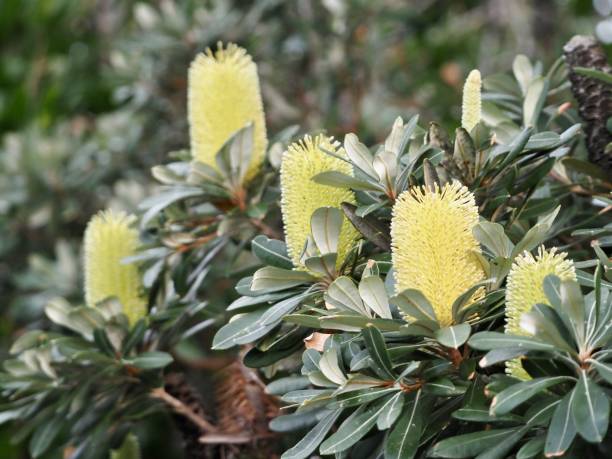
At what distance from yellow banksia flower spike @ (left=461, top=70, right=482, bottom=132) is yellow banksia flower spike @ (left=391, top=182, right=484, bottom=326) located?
21 centimetres

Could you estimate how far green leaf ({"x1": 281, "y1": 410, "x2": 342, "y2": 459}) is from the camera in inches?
36.1

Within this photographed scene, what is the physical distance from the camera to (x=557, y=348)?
0.77m

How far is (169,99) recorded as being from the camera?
245 centimetres

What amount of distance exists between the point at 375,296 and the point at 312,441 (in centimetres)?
17

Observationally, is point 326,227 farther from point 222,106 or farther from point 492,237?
point 222,106

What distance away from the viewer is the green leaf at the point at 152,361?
1.26 m

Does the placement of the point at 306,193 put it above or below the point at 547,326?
above

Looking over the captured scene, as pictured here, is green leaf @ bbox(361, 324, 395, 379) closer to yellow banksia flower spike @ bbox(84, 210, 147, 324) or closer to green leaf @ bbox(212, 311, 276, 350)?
green leaf @ bbox(212, 311, 276, 350)

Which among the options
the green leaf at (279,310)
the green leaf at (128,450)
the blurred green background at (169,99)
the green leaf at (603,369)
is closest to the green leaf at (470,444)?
the green leaf at (603,369)

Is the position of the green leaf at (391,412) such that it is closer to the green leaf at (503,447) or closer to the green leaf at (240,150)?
the green leaf at (503,447)

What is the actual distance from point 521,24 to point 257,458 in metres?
1.84

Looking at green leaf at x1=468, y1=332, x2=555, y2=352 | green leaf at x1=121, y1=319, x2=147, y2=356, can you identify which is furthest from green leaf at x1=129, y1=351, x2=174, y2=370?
green leaf at x1=468, y1=332, x2=555, y2=352

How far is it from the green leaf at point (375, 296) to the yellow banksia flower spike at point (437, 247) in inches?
0.8

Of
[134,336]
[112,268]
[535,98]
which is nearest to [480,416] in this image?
[535,98]
